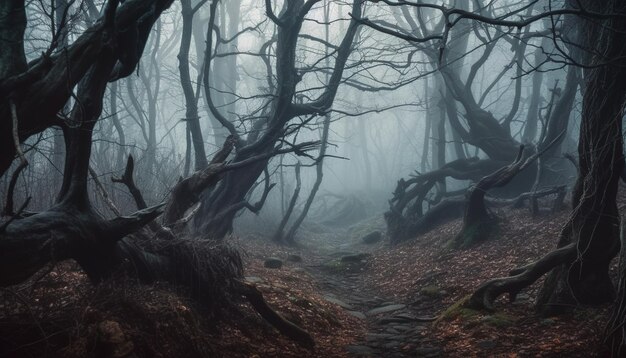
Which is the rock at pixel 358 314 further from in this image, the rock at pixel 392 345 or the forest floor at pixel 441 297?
the rock at pixel 392 345

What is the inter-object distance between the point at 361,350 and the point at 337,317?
1356 mm

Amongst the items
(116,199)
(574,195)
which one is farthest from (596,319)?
(116,199)

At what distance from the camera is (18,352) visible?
2.93m

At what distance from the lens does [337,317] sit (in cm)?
640

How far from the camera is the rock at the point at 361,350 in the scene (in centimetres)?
494

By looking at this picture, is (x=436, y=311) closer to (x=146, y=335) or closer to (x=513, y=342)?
(x=513, y=342)

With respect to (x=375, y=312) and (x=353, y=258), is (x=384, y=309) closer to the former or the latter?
(x=375, y=312)

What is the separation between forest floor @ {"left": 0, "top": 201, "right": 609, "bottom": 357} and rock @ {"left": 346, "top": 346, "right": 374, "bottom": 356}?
3cm

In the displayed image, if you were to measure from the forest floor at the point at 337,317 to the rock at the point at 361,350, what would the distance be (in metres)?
0.03

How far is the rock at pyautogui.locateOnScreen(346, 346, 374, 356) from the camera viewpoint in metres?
4.94

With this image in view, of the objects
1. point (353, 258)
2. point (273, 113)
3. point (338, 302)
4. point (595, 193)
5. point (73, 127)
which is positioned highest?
point (273, 113)

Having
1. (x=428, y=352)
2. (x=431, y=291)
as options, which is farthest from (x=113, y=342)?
(x=431, y=291)

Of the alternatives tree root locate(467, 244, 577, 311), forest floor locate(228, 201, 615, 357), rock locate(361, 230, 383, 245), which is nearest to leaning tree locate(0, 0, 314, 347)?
forest floor locate(228, 201, 615, 357)

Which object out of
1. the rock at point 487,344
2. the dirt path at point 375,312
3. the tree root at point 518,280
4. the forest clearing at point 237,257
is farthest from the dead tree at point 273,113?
the rock at point 487,344
